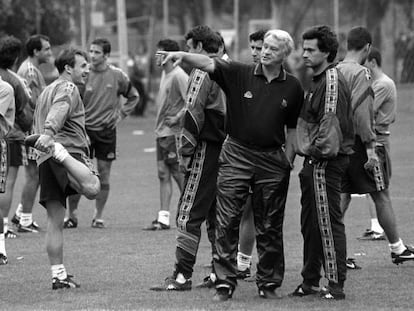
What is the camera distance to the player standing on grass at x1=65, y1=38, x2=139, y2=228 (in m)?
14.4

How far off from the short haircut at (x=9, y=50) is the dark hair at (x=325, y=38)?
174 inches

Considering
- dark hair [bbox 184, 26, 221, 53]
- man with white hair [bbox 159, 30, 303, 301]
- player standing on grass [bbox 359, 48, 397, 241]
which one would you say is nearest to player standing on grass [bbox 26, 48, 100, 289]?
dark hair [bbox 184, 26, 221, 53]

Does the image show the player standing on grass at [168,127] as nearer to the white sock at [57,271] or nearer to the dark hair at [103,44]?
the dark hair at [103,44]

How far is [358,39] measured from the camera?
1032 cm

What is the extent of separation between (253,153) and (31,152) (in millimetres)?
5430

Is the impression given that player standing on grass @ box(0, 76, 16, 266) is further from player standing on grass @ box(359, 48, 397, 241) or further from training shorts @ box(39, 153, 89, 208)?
player standing on grass @ box(359, 48, 397, 241)

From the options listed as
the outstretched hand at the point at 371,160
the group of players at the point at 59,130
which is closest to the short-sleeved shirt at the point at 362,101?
the outstretched hand at the point at 371,160

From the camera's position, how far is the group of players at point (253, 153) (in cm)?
891

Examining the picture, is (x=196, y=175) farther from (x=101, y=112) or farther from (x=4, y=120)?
(x=101, y=112)

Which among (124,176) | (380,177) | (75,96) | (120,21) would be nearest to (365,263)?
(380,177)

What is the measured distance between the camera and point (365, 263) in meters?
10.9

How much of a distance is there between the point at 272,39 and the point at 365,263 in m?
3.08

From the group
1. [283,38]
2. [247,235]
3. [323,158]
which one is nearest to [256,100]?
[283,38]

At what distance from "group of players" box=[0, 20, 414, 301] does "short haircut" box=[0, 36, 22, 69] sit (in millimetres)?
1838
